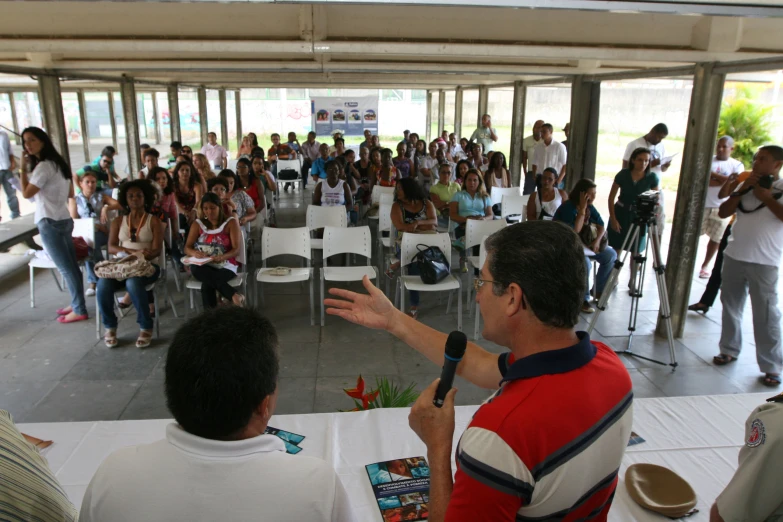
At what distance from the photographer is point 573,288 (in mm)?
1249

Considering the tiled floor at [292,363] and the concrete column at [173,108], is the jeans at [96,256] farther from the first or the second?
the concrete column at [173,108]

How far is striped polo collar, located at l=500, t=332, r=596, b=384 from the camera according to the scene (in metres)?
1.20

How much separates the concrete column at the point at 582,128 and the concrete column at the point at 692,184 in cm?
287

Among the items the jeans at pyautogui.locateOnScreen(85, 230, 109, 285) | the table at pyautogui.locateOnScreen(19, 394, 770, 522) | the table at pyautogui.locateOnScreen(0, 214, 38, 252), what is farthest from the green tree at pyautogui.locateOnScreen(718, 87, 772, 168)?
the table at pyautogui.locateOnScreen(0, 214, 38, 252)

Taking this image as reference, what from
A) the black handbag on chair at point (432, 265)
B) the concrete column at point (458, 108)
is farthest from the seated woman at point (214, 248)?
the concrete column at point (458, 108)

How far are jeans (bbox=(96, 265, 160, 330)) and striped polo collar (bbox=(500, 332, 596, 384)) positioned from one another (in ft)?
14.3

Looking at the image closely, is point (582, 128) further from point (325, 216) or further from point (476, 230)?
point (325, 216)

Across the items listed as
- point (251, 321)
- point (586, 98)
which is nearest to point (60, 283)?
point (251, 321)

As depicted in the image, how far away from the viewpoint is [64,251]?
17.0 feet

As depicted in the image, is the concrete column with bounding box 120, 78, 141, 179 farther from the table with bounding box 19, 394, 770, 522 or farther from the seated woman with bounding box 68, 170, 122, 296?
the table with bounding box 19, 394, 770, 522

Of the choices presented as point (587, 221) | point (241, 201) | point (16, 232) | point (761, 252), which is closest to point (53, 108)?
point (16, 232)

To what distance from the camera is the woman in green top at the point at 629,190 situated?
554 centimetres

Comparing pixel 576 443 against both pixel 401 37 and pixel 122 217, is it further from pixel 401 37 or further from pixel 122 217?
pixel 122 217

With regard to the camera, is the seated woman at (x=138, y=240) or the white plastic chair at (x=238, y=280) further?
the white plastic chair at (x=238, y=280)
